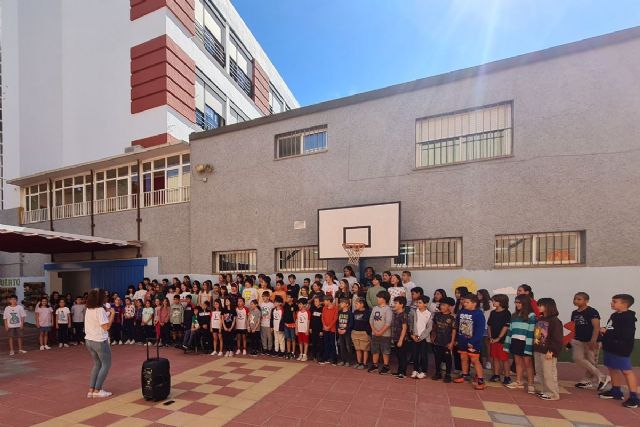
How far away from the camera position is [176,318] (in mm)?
9047

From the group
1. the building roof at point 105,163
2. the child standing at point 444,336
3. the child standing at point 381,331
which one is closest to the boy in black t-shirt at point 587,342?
the child standing at point 444,336

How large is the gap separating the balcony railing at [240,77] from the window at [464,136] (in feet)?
48.8

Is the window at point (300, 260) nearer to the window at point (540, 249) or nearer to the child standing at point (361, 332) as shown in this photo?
the child standing at point (361, 332)

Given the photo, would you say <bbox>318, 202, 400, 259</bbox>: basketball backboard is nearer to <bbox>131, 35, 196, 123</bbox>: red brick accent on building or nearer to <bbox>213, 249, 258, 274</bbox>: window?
<bbox>213, 249, 258, 274</bbox>: window

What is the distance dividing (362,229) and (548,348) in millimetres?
4779

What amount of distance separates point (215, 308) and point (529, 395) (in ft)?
22.6

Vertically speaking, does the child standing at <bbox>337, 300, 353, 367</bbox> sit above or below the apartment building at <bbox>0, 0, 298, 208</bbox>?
below

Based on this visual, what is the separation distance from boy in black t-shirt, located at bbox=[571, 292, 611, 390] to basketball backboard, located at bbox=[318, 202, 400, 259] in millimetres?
3785

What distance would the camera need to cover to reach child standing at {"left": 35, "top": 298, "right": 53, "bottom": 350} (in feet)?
31.8

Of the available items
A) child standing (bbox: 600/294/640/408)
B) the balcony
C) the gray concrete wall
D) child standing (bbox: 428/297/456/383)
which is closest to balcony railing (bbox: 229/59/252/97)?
the balcony

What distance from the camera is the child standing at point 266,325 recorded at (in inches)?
313

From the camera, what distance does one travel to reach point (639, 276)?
6.86 metres

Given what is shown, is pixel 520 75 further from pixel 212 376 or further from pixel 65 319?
pixel 65 319

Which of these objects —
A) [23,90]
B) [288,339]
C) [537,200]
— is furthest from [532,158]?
[23,90]
